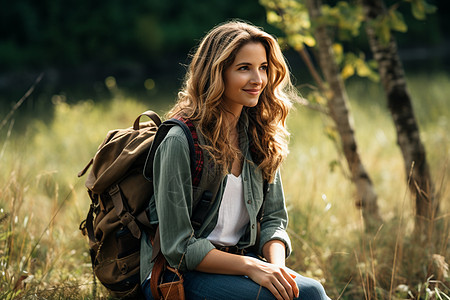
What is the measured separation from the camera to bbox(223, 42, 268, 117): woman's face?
1932 mm

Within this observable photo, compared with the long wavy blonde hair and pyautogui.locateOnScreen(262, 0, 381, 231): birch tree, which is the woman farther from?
pyautogui.locateOnScreen(262, 0, 381, 231): birch tree

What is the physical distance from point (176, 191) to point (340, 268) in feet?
5.08

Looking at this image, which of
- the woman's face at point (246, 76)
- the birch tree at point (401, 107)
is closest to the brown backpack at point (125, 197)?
the woman's face at point (246, 76)

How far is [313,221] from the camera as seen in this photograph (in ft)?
11.0

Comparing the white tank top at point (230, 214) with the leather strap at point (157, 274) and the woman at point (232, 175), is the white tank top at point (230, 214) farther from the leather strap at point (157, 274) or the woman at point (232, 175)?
the leather strap at point (157, 274)

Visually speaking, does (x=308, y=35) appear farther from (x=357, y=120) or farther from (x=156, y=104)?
(x=156, y=104)

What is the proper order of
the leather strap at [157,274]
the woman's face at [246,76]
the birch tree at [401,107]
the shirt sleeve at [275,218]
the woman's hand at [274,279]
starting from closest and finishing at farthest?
the woman's hand at [274,279]
the leather strap at [157,274]
the woman's face at [246,76]
the shirt sleeve at [275,218]
the birch tree at [401,107]

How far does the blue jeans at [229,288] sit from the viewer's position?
1.71m

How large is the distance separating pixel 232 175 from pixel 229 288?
0.47m

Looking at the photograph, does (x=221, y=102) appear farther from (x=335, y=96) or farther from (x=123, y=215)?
(x=335, y=96)

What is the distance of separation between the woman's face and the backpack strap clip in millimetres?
596

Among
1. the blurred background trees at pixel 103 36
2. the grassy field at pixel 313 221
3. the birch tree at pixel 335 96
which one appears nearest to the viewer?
the grassy field at pixel 313 221

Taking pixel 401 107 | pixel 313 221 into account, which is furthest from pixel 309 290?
pixel 401 107

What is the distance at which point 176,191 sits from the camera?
1.76 m
